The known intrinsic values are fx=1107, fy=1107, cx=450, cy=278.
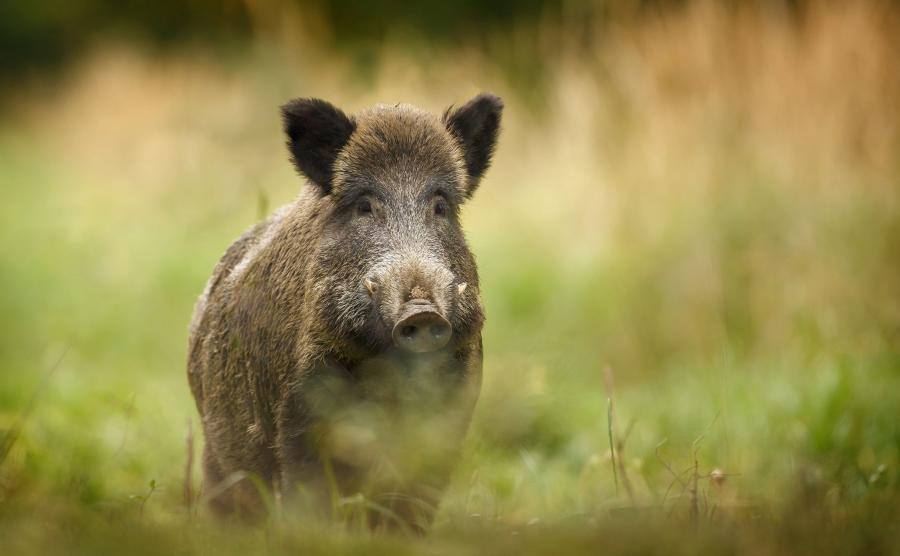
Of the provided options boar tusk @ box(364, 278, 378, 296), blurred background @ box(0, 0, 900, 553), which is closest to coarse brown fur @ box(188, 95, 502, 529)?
boar tusk @ box(364, 278, 378, 296)

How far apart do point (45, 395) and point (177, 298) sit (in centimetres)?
309

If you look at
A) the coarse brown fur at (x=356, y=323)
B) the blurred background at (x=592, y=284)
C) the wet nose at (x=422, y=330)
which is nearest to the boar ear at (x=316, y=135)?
the coarse brown fur at (x=356, y=323)

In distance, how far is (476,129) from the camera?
4.55 m

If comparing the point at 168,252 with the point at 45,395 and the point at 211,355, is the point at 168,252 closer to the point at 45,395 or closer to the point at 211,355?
the point at 45,395

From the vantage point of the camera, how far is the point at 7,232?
13055 millimetres

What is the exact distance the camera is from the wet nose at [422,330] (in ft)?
11.1

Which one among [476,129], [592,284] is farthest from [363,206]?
[592,284]

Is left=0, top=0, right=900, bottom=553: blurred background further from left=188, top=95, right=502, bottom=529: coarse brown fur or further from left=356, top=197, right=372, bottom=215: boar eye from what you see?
left=356, top=197, right=372, bottom=215: boar eye

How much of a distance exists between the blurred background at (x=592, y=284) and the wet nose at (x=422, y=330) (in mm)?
547

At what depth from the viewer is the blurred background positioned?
3.44m

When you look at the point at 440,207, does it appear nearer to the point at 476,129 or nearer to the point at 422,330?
the point at 476,129

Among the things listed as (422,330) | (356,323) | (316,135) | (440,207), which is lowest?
(422,330)

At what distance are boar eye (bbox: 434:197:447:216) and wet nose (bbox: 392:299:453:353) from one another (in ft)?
2.60

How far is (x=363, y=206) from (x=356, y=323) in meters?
0.52
